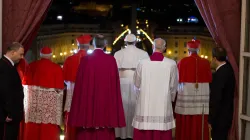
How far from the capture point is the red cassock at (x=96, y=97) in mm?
5520

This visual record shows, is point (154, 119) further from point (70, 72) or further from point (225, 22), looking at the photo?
point (70, 72)

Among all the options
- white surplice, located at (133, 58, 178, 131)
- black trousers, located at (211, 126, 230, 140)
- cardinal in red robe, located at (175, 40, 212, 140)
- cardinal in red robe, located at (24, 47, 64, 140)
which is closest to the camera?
black trousers, located at (211, 126, 230, 140)

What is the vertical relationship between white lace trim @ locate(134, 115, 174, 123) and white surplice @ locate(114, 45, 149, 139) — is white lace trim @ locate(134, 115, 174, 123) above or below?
below

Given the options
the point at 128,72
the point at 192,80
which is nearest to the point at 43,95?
the point at 128,72

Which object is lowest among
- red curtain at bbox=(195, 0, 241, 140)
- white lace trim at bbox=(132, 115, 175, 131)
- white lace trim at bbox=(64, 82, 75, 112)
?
white lace trim at bbox=(132, 115, 175, 131)

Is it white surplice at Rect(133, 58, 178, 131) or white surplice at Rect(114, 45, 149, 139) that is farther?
white surplice at Rect(114, 45, 149, 139)

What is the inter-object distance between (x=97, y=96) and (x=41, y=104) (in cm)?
104

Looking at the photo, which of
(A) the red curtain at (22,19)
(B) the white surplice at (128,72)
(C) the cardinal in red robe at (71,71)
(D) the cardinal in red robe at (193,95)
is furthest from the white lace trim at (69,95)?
(D) the cardinal in red robe at (193,95)

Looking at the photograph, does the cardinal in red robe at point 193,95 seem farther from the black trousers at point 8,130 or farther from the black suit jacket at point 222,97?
the black trousers at point 8,130

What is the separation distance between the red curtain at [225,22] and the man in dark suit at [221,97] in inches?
11.8

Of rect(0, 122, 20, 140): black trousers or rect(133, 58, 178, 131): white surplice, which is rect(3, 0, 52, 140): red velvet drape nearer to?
rect(0, 122, 20, 140): black trousers

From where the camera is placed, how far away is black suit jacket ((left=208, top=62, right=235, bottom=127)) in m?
5.29

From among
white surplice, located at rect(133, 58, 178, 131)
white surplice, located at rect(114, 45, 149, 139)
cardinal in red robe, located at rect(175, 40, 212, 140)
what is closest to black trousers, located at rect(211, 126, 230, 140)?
white surplice, located at rect(133, 58, 178, 131)

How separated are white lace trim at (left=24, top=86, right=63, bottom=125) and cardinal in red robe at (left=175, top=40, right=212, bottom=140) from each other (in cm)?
177
